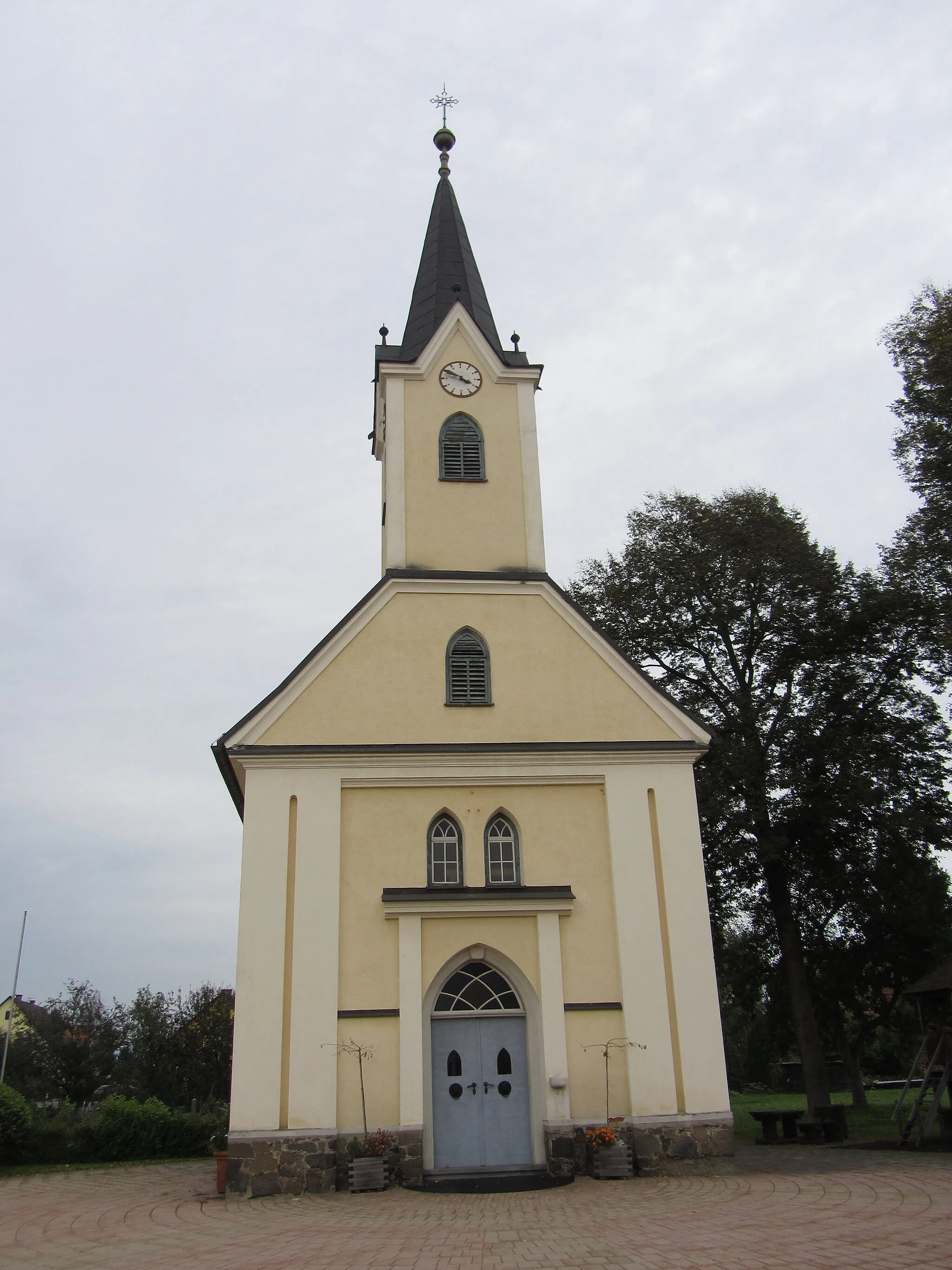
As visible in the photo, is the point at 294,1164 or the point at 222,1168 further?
the point at 222,1168

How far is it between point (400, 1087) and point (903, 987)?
1639 cm

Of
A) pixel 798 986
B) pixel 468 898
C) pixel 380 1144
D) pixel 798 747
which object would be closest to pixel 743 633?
pixel 798 747

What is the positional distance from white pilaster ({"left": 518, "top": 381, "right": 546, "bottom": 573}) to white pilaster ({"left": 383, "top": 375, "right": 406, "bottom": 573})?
92.4 inches

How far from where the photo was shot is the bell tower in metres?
19.1

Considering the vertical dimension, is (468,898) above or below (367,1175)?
above

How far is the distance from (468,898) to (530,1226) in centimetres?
556

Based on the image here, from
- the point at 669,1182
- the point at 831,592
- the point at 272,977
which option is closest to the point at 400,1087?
the point at 272,977

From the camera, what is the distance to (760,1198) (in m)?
12.3

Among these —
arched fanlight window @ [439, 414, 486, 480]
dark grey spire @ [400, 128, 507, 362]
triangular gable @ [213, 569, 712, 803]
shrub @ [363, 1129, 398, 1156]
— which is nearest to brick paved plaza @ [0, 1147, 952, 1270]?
shrub @ [363, 1129, 398, 1156]

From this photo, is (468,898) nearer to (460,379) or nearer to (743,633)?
(460,379)

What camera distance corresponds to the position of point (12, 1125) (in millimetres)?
19969

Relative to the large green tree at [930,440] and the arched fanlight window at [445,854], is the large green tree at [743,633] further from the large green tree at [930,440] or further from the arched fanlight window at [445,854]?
the arched fanlight window at [445,854]

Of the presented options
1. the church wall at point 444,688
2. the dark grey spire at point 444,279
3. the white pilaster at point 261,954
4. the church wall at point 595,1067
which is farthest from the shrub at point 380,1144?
the dark grey spire at point 444,279

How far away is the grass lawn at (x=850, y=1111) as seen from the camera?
24.6m
